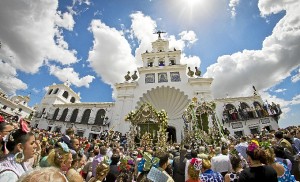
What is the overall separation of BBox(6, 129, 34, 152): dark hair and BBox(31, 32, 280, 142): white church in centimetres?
2105

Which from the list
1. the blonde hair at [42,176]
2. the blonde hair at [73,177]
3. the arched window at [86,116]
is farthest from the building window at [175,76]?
the blonde hair at [42,176]

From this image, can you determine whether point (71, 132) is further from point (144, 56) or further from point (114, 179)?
point (144, 56)

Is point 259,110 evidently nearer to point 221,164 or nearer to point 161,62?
point 161,62

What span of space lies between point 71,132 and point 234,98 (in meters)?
26.3

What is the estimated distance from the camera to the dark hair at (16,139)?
2.13 metres

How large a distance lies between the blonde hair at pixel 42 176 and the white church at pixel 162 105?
879 inches

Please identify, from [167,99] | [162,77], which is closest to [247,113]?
[167,99]

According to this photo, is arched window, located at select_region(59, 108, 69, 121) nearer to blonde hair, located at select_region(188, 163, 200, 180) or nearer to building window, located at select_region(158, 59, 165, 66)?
building window, located at select_region(158, 59, 165, 66)

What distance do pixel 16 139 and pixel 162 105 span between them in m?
24.3

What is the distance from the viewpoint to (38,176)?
3.26ft

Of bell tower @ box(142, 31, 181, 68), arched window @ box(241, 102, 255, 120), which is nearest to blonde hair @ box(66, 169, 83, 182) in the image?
arched window @ box(241, 102, 255, 120)

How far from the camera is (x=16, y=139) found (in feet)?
7.16

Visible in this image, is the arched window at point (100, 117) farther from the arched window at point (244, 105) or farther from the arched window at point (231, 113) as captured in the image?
the arched window at point (244, 105)

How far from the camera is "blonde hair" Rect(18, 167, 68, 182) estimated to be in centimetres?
98
